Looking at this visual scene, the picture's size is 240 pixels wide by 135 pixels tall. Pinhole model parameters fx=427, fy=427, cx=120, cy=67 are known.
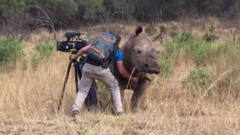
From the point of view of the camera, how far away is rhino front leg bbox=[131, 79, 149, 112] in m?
6.28

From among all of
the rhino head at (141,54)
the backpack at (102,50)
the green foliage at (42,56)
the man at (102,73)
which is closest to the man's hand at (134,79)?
the man at (102,73)

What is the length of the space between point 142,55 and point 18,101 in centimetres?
206

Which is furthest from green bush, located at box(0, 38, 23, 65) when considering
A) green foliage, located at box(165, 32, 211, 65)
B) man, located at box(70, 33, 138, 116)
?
man, located at box(70, 33, 138, 116)

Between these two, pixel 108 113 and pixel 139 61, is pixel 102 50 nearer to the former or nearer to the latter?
pixel 139 61

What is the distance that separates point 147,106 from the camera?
6477mm

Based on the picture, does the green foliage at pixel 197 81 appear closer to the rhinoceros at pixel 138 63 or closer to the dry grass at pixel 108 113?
the dry grass at pixel 108 113

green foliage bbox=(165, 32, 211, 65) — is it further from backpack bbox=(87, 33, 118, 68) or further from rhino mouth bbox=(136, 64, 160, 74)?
backpack bbox=(87, 33, 118, 68)

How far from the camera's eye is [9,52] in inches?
396

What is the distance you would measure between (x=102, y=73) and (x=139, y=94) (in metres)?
0.72

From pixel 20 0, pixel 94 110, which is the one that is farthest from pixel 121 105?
pixel 20 0

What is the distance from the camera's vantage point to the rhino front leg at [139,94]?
6278mm

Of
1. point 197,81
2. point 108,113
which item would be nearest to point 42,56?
point 197,81

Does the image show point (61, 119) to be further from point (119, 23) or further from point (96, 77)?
point (119, 23)

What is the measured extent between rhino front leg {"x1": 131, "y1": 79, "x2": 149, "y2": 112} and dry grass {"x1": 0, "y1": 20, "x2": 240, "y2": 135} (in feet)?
0.50
